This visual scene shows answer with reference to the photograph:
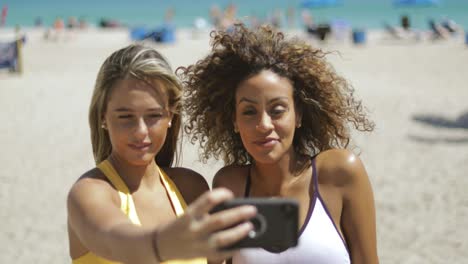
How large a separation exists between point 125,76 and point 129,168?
1.18 ft

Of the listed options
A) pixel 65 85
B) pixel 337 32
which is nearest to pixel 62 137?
pixel 65 85

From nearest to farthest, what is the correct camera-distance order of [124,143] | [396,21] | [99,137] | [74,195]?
[74,195] → [124,143] → [99,137] → [396,21]

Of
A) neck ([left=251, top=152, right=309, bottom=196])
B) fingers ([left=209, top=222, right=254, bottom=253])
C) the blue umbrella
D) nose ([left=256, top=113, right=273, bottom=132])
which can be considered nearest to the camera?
fingers ([left=209, top=222, right=254, bottom=253])

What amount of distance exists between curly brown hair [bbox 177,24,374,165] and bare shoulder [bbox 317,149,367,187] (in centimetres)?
23

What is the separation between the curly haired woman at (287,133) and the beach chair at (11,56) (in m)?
14.9

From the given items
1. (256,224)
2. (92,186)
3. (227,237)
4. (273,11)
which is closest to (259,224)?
(256,224)

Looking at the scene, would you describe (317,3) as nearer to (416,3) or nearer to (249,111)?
(416,3)

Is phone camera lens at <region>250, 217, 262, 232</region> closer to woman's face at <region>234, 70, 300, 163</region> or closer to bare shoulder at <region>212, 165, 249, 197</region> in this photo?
woman's face at <region>234, 70, 300, 163</region>

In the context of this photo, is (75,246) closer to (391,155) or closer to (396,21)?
(391,155)

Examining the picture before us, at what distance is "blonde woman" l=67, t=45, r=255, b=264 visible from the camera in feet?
5.58

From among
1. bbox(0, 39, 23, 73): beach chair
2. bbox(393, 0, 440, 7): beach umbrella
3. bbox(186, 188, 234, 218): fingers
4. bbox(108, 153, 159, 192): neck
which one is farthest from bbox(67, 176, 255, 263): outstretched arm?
bbox(393, 0, 440, 7): beach umbrella

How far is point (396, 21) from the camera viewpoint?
54.1m

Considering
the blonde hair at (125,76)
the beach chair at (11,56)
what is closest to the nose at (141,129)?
the blonde hair at (125,76)

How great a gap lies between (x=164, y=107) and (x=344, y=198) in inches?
31.3
